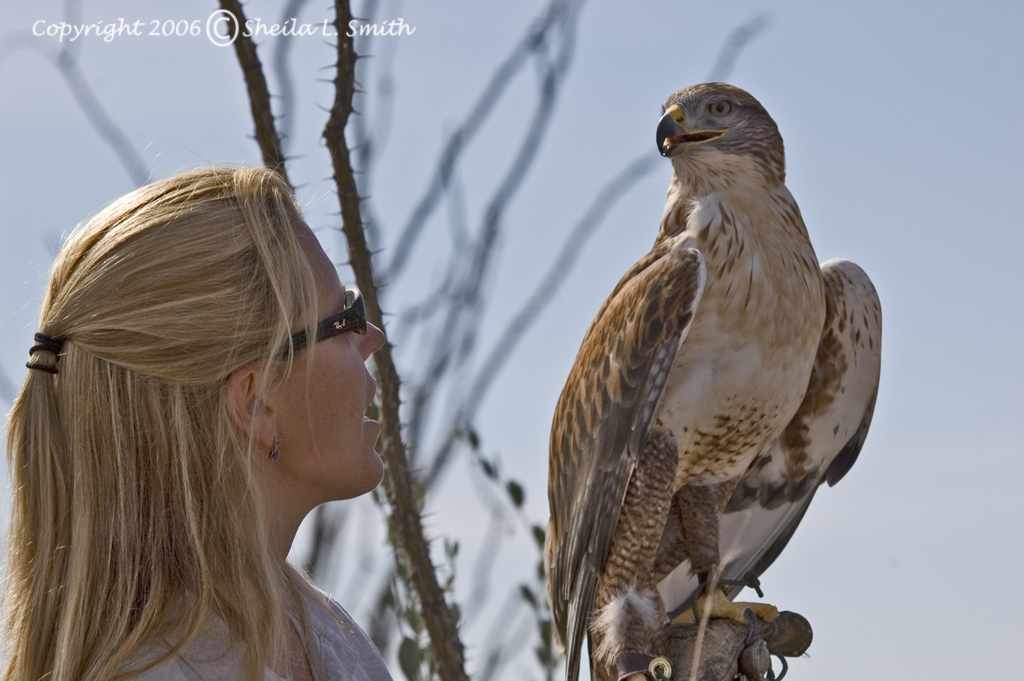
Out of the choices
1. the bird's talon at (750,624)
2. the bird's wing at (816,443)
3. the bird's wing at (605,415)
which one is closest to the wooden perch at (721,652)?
the bird's talon at (750,624)

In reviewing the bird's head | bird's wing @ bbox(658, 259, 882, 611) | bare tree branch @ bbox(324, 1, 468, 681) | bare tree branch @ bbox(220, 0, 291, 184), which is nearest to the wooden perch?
bird's wing @ bbox(658, 259, 882, 611)

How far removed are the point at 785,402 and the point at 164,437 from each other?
1.68m

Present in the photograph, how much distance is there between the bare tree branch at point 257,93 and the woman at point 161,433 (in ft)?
3.56

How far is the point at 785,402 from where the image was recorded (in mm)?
2646

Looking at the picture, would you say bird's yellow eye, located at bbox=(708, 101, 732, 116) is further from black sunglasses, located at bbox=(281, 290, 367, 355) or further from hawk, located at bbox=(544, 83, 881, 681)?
black sunglasses, located at bbox=(281, 290, 367, 355)

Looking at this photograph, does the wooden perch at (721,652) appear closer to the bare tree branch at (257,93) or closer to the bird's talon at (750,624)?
the bird's talon at (750,624)

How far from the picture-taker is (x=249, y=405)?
172 centimetres

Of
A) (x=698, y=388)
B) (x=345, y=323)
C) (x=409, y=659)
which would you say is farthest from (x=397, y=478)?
(x=345, y=323)

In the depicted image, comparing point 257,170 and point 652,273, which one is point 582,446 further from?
point 257,170

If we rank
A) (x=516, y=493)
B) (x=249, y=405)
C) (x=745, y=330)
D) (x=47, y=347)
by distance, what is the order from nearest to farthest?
1. (x=47, y=347)
2. (x=249, y=405)
3. (x=745, y=330)
4. (x=516, y=493)

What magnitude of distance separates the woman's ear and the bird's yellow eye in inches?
67.3

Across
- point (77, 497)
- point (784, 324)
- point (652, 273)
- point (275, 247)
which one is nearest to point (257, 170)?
point (275, 247)

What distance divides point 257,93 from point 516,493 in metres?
1.61

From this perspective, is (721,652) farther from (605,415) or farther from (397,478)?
(397,478)
